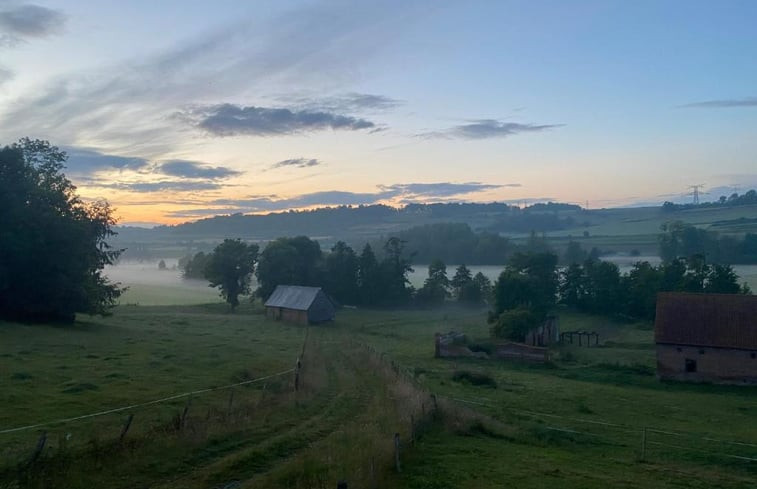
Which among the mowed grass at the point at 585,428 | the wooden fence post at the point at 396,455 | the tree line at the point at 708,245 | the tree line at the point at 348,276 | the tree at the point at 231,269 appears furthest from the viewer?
the tree line at the point at 708,245

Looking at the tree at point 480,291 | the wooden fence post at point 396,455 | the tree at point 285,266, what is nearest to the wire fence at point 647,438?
the wooden fence post at point 396,455

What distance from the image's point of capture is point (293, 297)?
75.1 metres

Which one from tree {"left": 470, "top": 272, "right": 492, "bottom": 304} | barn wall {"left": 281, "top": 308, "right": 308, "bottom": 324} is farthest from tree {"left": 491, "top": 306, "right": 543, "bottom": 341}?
tree {"left": 470, "top": 272, "right": 492, "bottom": 304}

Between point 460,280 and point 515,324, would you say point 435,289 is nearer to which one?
point 460,280

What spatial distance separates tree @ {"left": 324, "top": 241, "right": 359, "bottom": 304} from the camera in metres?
91.3

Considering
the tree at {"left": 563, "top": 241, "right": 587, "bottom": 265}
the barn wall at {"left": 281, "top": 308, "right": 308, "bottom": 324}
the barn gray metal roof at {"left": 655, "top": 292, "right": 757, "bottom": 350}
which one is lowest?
the barn wall at {"left": 281, "top": 308, "right": 308, "bottom": 324}

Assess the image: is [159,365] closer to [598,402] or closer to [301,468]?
[301,468]

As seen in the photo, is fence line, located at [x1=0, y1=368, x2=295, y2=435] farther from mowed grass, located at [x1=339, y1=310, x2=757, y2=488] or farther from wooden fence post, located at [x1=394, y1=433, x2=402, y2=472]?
wooden fence post, located at [x1=394, y1=433, x2=402, y2=472]

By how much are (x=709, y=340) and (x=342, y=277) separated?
5721 centimetres

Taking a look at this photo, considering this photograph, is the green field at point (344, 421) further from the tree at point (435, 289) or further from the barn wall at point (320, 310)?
the tree at point (435, 289)

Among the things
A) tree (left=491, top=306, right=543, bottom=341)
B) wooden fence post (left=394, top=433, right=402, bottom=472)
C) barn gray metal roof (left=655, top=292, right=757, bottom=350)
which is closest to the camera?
wooden fence post (left=394, top=433, right=402, bottom=472)

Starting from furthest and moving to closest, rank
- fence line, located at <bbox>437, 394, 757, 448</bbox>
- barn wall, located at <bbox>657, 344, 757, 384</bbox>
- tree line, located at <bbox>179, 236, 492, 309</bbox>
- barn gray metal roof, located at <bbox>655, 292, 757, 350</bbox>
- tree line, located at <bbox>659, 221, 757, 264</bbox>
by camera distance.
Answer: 1. tree line, located at <bbox>659, 221, 757, 264</bbox>
2. tree line, located at <bbox>179, 236, 492, 309</bbox>
3. barn gray metal roof, located at <bbox>655, 292, 757, 350</bbox>
4. barn wall, located at <bbox>657, 344, 757, 384</bbox>
5. fence line, located at <bbox>437, 394, 757, 448</bbox>

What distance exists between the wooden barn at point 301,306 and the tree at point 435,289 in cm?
2270

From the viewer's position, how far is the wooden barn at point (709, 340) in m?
40.0
